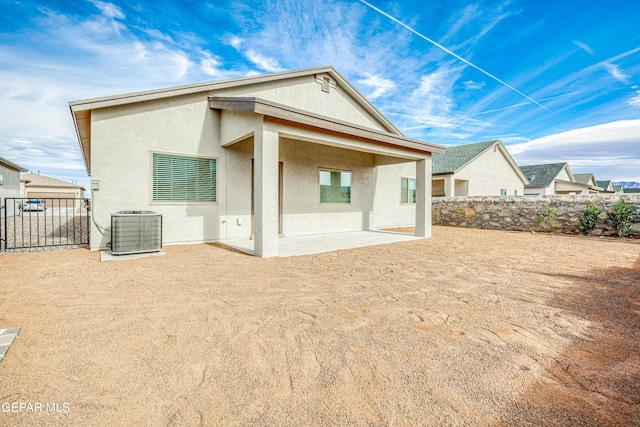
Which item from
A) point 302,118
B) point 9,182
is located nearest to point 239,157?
point 302,118

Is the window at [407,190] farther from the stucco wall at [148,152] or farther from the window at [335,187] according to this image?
the stucco wall at [148,152]

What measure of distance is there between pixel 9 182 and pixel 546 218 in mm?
30013

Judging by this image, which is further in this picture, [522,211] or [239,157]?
[522,211]

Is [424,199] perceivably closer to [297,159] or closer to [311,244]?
[311,244]

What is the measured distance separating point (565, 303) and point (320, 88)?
9682 mm

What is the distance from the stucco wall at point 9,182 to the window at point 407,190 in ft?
73.0

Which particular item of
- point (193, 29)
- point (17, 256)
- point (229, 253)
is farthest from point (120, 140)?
point (193, 29)

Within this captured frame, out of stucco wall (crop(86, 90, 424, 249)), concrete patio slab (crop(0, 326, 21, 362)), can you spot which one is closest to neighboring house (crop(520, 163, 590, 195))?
stucco wall (crop(86, 90, 424, 249))

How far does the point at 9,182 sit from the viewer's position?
18.0 metres

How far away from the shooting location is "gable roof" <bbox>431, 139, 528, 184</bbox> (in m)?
18.3

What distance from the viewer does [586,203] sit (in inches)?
410

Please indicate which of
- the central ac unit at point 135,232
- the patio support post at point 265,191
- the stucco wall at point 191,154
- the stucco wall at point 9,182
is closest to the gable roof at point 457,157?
the stucco wall at point 191,154

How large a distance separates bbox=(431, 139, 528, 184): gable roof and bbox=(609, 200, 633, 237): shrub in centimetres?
849

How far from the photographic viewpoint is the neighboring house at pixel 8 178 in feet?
53.6
